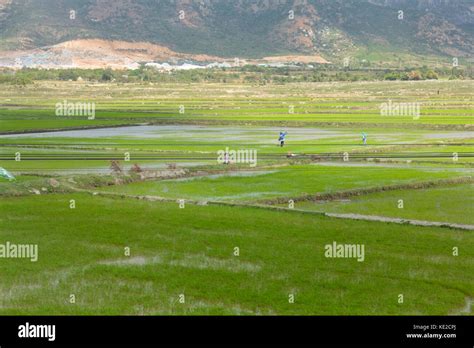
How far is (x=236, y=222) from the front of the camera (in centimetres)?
2334

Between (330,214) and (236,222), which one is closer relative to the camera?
(236,222)

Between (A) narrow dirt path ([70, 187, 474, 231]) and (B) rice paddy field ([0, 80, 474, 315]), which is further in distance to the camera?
(A) narrow dirt path ([70, 187, 474, 231])

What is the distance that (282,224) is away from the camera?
913 inches

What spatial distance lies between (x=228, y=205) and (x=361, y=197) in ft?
20.8

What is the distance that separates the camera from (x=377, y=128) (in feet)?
205

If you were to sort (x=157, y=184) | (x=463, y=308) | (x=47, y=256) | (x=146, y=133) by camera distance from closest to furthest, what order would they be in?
(x=463, y=308) → (x=47, y=256) → (x=157, y=184) → (x=146, y=133)

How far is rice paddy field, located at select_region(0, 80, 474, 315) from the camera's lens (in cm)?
1550

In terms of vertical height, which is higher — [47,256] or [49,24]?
[49,24]

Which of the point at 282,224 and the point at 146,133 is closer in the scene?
the point at 282,224

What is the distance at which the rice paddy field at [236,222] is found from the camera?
15500 millimetres


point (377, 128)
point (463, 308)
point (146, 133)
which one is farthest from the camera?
point (377, 128)

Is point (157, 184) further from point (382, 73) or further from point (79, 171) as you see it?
point (382, 73)

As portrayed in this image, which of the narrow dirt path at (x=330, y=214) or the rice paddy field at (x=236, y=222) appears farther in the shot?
the narrow dirt path at (x=330, y=214)

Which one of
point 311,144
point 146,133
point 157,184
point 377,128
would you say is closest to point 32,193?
point 157,184
